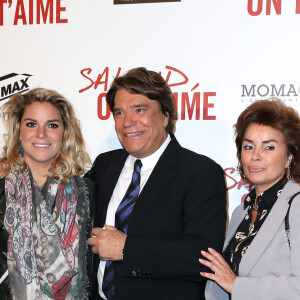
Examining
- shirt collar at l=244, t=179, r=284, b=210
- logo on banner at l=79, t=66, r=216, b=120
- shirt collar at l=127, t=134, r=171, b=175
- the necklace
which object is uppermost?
logo on banner at l=79, t=66, r=216, b=120

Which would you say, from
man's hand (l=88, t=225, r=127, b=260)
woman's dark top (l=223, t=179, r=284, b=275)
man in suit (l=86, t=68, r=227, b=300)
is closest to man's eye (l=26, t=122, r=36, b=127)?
man in suit (l=86, t=68, r=227, b=300)

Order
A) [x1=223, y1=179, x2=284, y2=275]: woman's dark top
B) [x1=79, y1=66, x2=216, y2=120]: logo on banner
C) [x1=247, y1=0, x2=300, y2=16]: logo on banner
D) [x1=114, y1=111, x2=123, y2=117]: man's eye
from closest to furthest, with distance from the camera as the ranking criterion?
1. [x1=223, y1=179, x2=284, y2=275]: woman's dark top
2. [x1=114, y1=111, x2=123, y2=117]: man's eye
3. [x1=247, y1=0, x2=300, y2=16]: logo on banner
4. [x1=79, y1=66, x2=216, y2=120]: logo on banner

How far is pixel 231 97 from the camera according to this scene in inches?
113

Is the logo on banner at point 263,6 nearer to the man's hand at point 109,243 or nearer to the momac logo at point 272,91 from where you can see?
the momac logo at point 272,91

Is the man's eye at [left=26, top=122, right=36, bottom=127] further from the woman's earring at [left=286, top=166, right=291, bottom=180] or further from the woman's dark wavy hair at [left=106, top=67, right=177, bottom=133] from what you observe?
the woman's earring at [left=286, top=166, right=291, bottom=180]

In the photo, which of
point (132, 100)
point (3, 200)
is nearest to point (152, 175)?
point (132, 100)

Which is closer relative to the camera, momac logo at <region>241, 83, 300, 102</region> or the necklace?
the necklace

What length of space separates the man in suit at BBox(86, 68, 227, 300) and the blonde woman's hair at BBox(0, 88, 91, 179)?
0.68 ft

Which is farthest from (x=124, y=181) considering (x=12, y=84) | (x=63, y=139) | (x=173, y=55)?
(x=12, y=84)

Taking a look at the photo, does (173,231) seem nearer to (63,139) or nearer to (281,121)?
(281,121)

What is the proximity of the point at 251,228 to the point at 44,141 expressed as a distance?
1.08 metres

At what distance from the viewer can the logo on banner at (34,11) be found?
311 cm

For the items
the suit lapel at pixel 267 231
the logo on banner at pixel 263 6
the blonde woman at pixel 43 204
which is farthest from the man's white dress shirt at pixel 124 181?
the logo on banner at pixel 263 6

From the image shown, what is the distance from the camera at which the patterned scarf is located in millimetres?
2389
